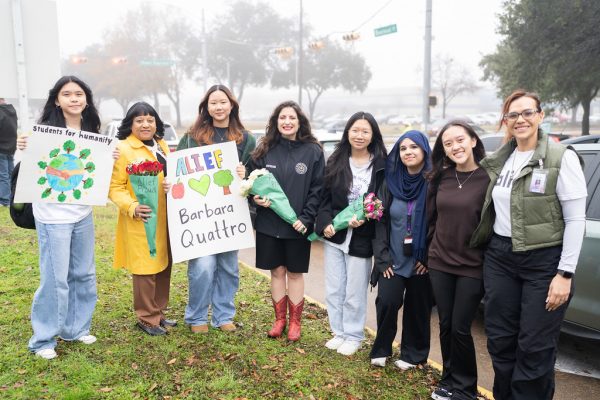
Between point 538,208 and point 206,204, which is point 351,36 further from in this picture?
point 538,208

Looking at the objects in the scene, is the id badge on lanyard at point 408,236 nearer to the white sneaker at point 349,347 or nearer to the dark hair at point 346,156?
the dark hair at point 346,156

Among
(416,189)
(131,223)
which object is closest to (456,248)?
(416,189)

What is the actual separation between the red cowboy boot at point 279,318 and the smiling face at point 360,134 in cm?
145

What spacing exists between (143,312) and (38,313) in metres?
0.82

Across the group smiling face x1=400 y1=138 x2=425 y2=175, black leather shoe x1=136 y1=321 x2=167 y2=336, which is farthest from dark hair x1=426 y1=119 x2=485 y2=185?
black leather shoe x1=136 y1=321 x2=167 y2=336

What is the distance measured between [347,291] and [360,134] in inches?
49.1

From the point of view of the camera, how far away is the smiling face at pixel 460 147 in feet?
11.4

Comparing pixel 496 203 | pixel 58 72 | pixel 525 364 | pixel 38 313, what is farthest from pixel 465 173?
pixel 58 72

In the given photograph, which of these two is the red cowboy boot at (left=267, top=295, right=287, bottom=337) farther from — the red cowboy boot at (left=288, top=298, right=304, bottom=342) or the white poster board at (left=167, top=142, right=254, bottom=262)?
the white poster board at (left=167, top=142, right=254, bottom=262)

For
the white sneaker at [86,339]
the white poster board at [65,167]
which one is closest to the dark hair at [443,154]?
the white poster board at [65,167]

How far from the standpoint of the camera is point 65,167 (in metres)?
3.95

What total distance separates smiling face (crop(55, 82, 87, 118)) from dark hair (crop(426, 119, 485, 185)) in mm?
2576

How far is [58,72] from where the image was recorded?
6.21 m

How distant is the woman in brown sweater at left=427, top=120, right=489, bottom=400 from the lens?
342 cm
